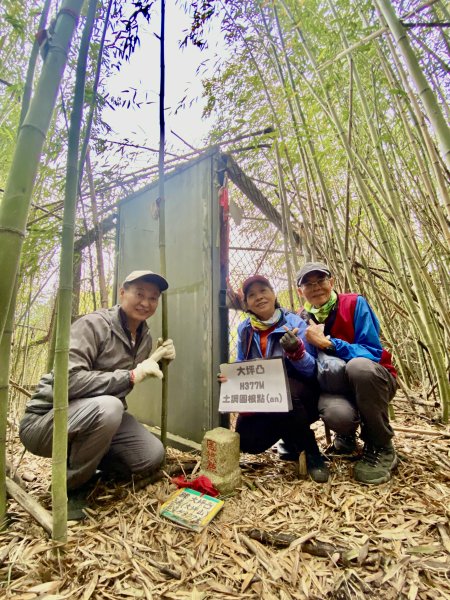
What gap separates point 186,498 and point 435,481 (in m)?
1.47

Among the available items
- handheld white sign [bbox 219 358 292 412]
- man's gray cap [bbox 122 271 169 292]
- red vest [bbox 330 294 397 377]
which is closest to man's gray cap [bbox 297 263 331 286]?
red vest [bbox 330 294 397 377]

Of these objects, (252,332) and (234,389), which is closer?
(234,389)

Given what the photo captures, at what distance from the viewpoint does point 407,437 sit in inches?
97.8

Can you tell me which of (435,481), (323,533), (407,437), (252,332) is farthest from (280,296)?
(323,533)

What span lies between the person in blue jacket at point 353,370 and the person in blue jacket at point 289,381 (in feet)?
0.48

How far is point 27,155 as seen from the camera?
1.00m

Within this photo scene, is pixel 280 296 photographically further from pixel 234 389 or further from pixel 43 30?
pixel 43 30

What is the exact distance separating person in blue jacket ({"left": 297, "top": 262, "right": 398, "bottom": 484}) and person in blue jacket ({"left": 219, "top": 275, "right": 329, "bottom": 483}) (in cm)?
15

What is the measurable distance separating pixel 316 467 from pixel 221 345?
3.47 feet

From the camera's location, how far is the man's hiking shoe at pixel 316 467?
2006 mm

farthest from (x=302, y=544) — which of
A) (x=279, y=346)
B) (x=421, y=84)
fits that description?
(x=421, y=84)

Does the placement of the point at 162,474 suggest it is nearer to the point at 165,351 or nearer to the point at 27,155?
the point at 165,351

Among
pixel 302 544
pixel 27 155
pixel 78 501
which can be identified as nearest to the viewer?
pixel 27 155

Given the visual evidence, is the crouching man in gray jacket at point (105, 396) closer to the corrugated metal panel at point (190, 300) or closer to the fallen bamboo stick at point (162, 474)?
the fallen bamboo stick at point (162, 474)
